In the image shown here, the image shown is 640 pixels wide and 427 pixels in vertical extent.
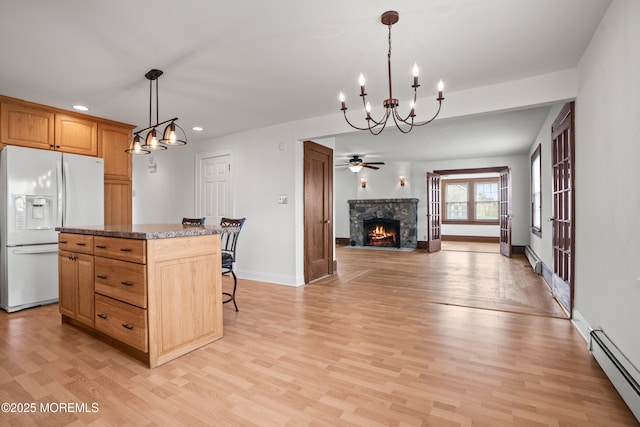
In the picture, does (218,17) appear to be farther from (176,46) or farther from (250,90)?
(250,90)

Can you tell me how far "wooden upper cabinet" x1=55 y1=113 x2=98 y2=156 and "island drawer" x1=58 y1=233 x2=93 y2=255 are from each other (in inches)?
67.0

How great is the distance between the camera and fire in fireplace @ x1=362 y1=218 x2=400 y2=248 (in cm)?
905

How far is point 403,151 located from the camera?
7125 mm

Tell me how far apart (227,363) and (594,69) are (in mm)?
3509

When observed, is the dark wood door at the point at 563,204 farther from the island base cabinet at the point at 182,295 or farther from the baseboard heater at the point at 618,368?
the island base cabinet at the point at 182,295

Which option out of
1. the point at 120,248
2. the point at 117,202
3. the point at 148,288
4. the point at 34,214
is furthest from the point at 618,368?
the point at 117,202

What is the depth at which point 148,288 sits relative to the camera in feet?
6.84

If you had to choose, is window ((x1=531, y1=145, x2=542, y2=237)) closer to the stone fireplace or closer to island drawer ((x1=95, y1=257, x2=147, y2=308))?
the stone fireplace

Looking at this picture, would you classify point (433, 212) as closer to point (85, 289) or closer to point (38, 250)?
point (85, 289)

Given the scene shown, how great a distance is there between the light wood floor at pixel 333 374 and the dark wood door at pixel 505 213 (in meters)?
4.55

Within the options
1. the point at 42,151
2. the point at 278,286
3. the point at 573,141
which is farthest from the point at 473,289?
the point at 42,151

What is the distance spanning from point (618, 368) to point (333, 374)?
5.41ft

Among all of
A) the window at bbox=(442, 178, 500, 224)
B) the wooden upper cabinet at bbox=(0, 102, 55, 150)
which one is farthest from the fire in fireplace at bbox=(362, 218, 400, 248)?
the wooden upper cabinet at bbox=(0, 102, 55, 150)

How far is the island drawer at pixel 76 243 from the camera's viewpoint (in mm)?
2574
